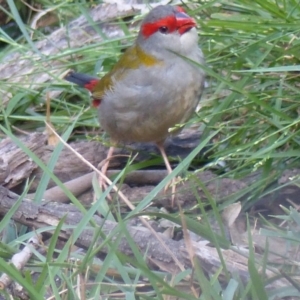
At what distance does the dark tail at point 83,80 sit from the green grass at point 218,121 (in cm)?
7

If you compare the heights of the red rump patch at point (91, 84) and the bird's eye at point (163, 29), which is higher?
the bird's eye at point (163, 29)

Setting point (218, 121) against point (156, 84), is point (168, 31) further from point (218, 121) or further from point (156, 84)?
point (218, 121)

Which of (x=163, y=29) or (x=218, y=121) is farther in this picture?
(x=163, y=29)

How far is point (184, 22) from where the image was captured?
3500mm

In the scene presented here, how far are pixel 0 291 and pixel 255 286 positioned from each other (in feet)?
2.41

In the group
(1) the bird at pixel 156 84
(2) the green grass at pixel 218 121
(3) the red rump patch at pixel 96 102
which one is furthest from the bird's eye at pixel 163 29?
(3) the red rump patch at pixel 96 102

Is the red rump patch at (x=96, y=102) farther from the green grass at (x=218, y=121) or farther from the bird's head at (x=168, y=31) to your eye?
the bird's head at (x=168, y=31)

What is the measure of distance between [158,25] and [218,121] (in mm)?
544

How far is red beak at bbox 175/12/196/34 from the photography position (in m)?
3.49

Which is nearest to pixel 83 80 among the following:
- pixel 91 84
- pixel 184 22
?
pixel 91 84

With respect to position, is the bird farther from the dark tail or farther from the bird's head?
the dark tail

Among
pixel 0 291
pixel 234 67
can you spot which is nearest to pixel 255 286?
A: pixel 0 291

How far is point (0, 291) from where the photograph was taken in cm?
233

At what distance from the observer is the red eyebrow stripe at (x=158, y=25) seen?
356cm
